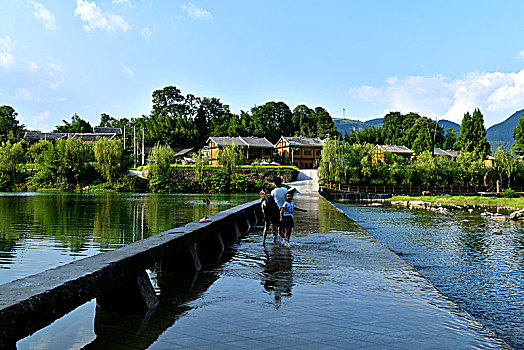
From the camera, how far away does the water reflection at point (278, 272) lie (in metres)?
6.51

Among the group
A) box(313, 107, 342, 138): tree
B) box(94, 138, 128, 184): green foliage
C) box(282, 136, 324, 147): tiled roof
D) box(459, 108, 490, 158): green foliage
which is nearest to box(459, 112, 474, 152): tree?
box(459, 108, 490, 158): green foliage

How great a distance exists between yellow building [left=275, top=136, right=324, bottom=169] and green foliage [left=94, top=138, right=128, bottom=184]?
112 ft

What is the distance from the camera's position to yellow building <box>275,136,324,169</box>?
8062 centimetres

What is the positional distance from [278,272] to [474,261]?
707 centimetres

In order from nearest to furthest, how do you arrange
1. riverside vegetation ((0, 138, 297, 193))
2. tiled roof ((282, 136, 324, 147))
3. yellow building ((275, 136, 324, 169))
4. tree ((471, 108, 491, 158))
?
riverside vegetation ((0, 138, 297, 193)) < tree ((471, 108, 491, 158)) < yellow building ((275, 136, 324, 169)) < tiled roof ((282, 136, 324, 147))

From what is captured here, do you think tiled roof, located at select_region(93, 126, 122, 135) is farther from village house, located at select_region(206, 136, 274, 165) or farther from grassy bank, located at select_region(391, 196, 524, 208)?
grassy bank, located at select_region(391, 196, 524, 208)

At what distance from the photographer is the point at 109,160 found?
180 feet

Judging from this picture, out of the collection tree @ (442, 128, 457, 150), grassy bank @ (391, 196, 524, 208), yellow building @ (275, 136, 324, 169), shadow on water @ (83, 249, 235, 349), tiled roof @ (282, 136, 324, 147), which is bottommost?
grassy bank @ (391, 196, 524, 208)

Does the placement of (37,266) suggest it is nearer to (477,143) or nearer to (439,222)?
(439,222)

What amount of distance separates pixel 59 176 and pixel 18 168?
7.98 m

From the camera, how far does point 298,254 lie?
9852 mm

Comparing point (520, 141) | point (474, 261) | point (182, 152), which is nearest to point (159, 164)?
point (182, 152)

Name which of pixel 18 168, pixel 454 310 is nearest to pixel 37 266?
pixel 454 310

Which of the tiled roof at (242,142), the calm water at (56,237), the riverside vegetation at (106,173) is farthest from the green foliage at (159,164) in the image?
the calm water at (56,237)
